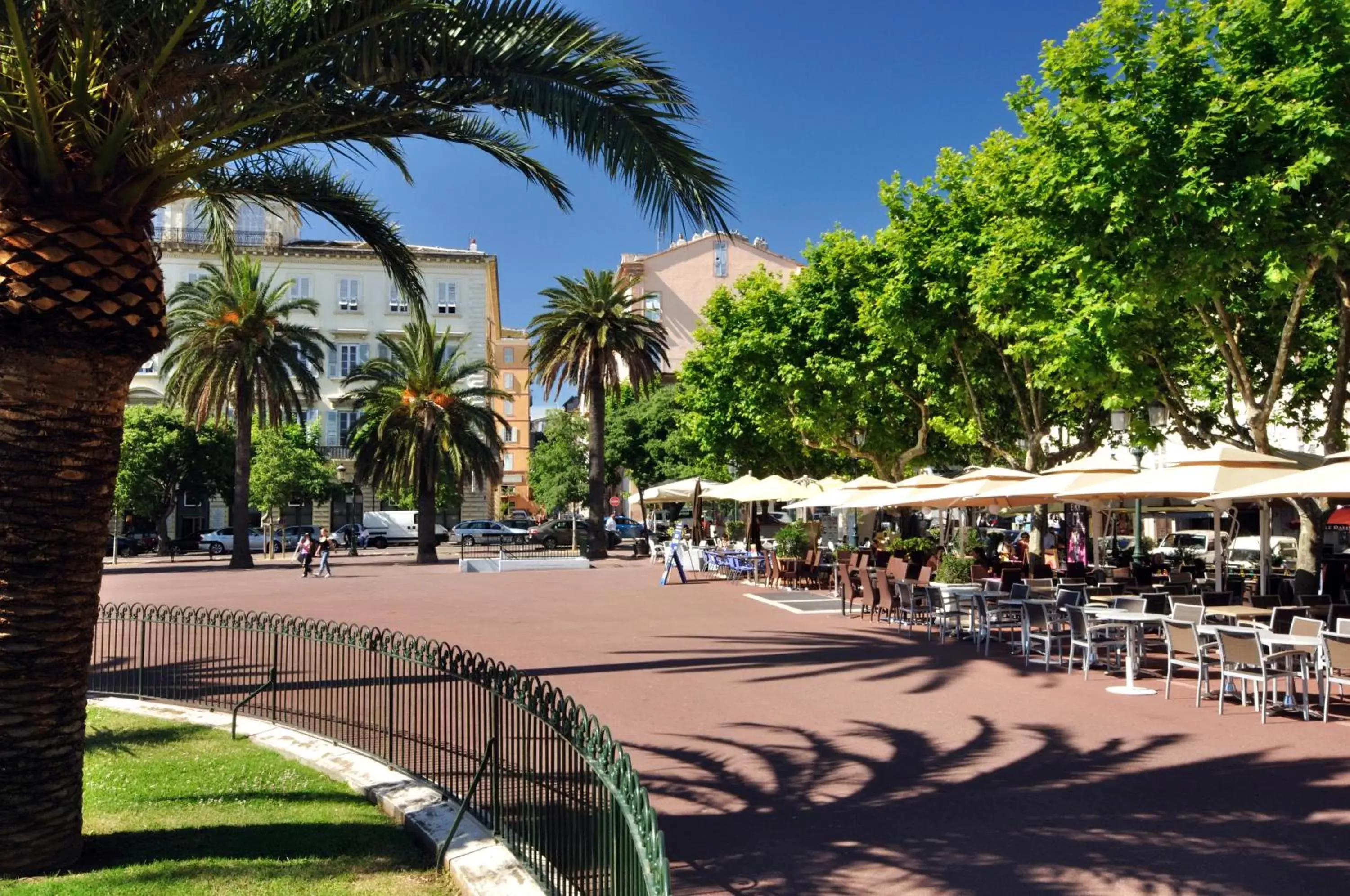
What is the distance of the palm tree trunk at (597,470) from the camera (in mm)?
38031

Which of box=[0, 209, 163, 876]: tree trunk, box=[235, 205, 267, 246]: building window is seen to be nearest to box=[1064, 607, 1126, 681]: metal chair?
box=[0, 209, 163, 876]: tree trunk

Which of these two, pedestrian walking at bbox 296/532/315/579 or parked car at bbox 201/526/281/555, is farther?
parked car at bbox 201/526/281/555

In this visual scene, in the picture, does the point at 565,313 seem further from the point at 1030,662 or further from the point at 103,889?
the point at 103,889

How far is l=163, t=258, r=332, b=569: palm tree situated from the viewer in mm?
33688

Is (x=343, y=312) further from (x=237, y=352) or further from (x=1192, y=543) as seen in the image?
(x=1192, y=543)

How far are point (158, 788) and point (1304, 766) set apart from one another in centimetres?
833

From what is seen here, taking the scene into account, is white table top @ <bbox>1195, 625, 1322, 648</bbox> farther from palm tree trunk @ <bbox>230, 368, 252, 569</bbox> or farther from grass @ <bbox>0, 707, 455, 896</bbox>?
palm tree trunk @ <bbox>230, 368, 252, 569</bbox>

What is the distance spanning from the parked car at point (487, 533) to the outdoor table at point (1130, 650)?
38.5 meters

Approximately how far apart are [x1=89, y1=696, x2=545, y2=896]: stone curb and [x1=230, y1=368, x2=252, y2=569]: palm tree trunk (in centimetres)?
2618

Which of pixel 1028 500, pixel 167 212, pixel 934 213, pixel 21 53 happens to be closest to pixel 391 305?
pixel 167 212

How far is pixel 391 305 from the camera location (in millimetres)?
59812

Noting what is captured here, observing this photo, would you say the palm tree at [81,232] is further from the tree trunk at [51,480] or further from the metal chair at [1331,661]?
the metal chair at [1331,661]

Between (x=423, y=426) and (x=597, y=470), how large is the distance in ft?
23.0

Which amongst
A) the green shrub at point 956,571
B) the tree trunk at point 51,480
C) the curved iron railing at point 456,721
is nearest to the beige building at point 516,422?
the green shrub at point 956,571
